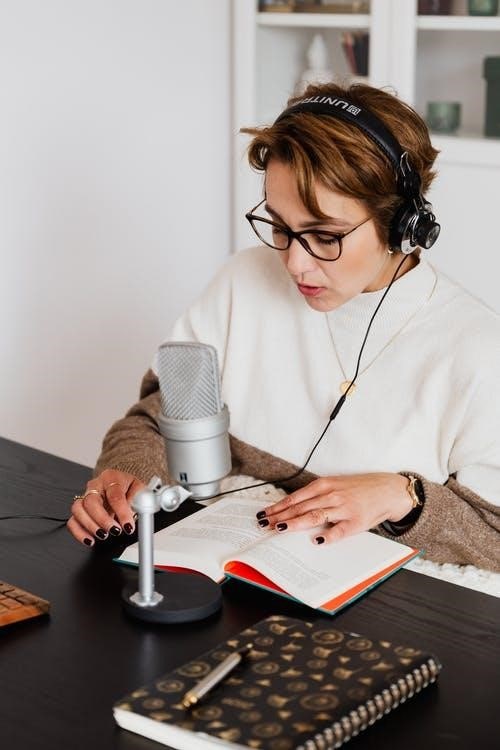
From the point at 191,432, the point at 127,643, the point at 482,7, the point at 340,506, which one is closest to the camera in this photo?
the point at 127,643

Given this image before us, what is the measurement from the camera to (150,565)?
4.46 feet

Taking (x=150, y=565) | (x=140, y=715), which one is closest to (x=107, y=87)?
(x=150, y=565)

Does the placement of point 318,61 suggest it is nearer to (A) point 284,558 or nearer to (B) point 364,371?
(B) point 364,371

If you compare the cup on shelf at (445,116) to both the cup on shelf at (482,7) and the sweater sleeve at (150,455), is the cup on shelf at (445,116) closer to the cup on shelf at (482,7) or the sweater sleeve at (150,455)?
the cup on shelf at (482,7)

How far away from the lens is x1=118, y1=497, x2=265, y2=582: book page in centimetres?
149

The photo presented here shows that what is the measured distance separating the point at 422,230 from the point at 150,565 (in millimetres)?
702

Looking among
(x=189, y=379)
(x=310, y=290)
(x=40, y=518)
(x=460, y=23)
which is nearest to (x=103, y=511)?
(x=40, y=518)

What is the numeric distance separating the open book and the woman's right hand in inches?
2.0

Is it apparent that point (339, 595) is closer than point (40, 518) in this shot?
Yes

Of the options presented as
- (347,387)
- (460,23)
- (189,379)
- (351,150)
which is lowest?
(347,387)

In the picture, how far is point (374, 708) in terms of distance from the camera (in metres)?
1.12

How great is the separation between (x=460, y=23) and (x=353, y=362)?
4.85 feet

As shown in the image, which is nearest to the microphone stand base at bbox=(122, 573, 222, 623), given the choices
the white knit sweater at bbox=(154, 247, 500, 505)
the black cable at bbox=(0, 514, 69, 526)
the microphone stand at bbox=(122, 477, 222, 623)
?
the microphone stand at bbox=(122, 477, 222, 623)

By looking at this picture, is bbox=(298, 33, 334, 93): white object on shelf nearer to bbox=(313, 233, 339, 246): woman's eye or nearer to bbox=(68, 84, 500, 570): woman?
bbox=(68, 84, 500, 570): woman
